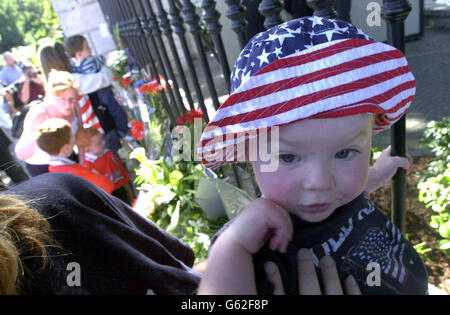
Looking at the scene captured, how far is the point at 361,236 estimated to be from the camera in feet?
3.36

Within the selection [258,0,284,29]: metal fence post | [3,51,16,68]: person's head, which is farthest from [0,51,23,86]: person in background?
[258,0,284,29]: metal fence post

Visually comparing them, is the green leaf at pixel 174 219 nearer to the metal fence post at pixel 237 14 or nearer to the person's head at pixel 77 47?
the metal fence post at pixel 237 14

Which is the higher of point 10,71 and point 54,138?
point 10,71

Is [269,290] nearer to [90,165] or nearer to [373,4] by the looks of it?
[373,4]

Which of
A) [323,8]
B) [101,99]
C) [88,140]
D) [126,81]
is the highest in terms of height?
[323,8]

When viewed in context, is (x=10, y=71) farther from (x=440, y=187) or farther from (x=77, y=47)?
(x=440, y=187)

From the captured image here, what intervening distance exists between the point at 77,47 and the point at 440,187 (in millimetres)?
4797

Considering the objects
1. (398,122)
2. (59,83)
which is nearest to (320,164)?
(398,122)

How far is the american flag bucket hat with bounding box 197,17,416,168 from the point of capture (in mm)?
825

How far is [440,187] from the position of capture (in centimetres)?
182

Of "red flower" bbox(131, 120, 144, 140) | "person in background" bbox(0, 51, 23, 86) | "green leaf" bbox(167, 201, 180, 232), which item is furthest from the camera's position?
"person in background" bbox(0, 51, 23, 86)

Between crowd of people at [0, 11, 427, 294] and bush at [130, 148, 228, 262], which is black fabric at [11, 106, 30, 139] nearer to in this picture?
bush at [130, 148, 228, 262]

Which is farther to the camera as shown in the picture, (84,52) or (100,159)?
(84,52)
